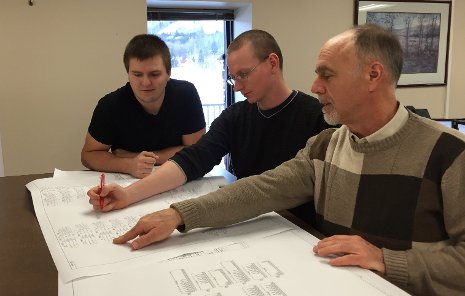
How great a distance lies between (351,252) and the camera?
0.86 m

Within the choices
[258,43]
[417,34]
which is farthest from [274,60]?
[417,34]

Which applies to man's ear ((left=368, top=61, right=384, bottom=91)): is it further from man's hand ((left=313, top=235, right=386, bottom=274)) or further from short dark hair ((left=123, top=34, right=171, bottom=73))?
short dark hair ((left=123, top=34, right=171, bottom=73))

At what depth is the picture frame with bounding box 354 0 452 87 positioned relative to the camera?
3.38 metres

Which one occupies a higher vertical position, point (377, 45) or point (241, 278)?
point (377, 45)

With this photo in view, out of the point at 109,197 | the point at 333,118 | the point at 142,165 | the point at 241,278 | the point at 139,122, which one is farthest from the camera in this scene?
the point at 139,122

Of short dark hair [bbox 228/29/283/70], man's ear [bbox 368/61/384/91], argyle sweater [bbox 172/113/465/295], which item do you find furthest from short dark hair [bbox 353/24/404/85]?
short dark hair [bbox 228/29/283/70]


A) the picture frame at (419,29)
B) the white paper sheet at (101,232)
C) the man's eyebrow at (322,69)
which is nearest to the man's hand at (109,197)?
the white paper sheet at (101,232)

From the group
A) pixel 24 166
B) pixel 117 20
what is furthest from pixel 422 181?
pixel 24 166

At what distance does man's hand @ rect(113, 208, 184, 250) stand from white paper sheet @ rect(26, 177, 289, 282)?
0.02 metres

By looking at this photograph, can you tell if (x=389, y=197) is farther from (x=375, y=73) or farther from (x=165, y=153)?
(x=165, y=153)

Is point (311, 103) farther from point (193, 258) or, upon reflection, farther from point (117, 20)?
point (117, 20)

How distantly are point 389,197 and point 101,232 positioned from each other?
2.27ft

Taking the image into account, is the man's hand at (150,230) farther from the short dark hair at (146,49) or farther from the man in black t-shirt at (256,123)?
the short dark hair at (146,49)

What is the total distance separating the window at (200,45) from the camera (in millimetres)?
3152
